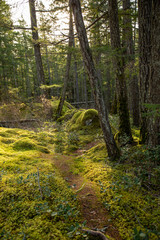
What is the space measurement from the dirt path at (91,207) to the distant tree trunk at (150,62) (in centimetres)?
219

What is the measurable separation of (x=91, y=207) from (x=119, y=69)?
439 centimetres

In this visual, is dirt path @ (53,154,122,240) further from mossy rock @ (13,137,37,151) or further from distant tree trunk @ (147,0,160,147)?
distant tree trunk @ (147,0,160,147)

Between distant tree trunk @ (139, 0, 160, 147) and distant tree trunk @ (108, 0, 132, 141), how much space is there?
68 cm

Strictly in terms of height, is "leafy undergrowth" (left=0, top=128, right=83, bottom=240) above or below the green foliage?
below

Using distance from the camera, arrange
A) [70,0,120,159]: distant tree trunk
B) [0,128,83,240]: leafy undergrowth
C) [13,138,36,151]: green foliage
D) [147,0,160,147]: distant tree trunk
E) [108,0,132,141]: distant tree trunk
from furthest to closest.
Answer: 1. [108,0,132,141]: distant tree trunk
2. [13,138,36,151]: green foliage
3. [70,0,120,159]: distant tree trunk
4. [147,0,160,147]: distant tree trunk
5. [0,128,83,240]: leafy undergrowth

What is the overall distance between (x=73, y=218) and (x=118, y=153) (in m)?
2.60

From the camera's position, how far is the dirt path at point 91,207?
200 cm

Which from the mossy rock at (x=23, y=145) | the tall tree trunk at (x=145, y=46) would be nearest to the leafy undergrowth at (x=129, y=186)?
the tall tree trunk at (x=145, y=46)

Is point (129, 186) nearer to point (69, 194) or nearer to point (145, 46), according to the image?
point (69, 194)

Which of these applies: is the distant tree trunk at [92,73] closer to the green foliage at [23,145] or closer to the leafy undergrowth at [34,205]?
the leafy undergrowth at [34,205]

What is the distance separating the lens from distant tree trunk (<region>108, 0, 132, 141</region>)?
15.7 ft

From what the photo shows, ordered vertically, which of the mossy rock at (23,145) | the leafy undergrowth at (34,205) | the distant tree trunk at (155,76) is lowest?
the leafy undergrowth at (34,205)

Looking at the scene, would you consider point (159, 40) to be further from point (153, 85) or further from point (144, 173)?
point (144, 173)

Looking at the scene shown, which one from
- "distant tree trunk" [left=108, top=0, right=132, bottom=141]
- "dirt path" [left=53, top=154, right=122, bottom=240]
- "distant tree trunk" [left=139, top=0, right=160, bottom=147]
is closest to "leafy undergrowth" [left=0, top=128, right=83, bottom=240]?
"dirt path" [left=53, top=154, right=122, bottom=240]
